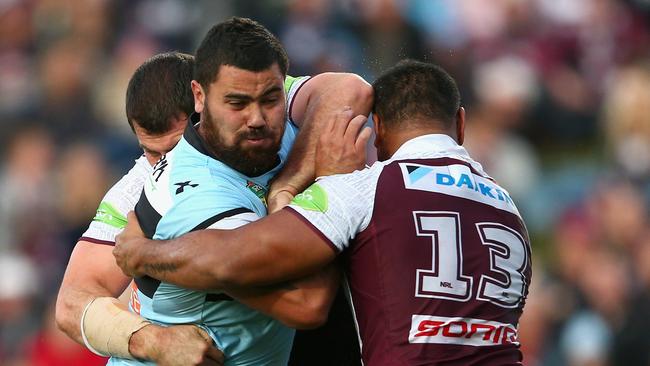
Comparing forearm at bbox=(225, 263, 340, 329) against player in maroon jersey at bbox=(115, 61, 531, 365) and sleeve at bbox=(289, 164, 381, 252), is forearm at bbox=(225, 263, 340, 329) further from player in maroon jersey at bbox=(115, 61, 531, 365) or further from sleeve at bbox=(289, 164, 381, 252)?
sleeve at bbox=(289, 164, 381, 252)

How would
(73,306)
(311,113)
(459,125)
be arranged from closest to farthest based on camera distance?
(459,125), (311,113), (73,306)

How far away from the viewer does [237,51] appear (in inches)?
183

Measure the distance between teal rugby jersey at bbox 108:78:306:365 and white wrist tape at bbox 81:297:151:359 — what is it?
0.08 m

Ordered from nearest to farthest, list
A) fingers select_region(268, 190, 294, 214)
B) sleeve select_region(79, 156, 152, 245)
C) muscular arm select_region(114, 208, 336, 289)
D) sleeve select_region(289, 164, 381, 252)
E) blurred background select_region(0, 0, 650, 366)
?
1. muscular arm select_region(114, 208, 336, 289)
2. sleeve select_region(289, 164, 381, 252)
3. fingers select_region(268, 190, 294, 214)
4. sleeve select_region(79, 156, 152, 245)
5. blurred background select_region(0, 0, 650, 366)

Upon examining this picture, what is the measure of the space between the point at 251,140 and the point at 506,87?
6440 millimetres

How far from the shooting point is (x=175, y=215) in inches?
178

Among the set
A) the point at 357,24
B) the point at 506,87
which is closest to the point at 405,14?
the point at 357,24

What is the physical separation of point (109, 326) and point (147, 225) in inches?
20.4

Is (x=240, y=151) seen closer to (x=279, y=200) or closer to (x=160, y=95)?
(x=279, y=200)

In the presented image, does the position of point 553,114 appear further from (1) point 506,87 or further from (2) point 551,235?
(2) point 551,235

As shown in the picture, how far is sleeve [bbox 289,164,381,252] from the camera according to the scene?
4.39 meters

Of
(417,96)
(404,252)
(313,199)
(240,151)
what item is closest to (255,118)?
(240,151)

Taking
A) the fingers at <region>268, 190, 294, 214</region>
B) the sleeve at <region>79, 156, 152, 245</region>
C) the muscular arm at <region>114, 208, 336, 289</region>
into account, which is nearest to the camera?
the muscular arm at <region>114, 208, 336, 289</region>

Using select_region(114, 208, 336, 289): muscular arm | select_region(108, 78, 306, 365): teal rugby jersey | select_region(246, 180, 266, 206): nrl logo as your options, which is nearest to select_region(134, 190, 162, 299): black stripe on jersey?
select_region(108, 78, 306, 365): teal rugby jersey
